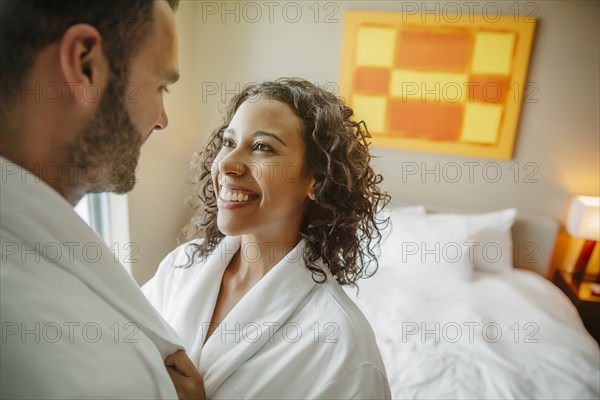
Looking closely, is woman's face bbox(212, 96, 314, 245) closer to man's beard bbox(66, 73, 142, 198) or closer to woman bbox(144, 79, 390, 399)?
woman bbox(144, 79, 390, 399)

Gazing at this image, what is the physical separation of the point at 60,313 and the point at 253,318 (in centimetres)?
50

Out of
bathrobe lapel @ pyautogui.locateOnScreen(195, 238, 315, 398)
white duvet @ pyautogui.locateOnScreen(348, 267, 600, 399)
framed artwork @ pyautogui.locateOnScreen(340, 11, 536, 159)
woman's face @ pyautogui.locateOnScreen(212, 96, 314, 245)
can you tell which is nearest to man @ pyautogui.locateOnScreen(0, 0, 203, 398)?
bathrobe lapel @ pyautogui.locateOnScreen(195, 238, 315, 398)

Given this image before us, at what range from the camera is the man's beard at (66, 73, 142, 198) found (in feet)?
1.90

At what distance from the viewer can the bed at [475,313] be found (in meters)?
1.60

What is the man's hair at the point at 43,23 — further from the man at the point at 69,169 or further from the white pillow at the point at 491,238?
the white pillow at the point at 491,238

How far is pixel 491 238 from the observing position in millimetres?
2484

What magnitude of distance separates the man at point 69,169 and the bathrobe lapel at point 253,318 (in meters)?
0.27

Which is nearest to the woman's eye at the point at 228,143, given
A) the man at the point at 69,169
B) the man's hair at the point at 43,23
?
the man at the point at 69,169

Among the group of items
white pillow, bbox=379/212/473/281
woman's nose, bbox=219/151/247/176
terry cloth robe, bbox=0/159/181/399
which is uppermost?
woman's nose, bbox=219/151/247/176

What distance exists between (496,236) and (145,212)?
2.08 metres

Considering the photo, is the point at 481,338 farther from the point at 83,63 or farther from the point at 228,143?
the point at 83,63

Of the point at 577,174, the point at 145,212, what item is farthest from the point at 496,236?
the point at 145,212

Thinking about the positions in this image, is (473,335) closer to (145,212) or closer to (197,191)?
(197,191)

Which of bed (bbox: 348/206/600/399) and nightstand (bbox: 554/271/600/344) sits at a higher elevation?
bed (bbox: 348/206/600/399)
